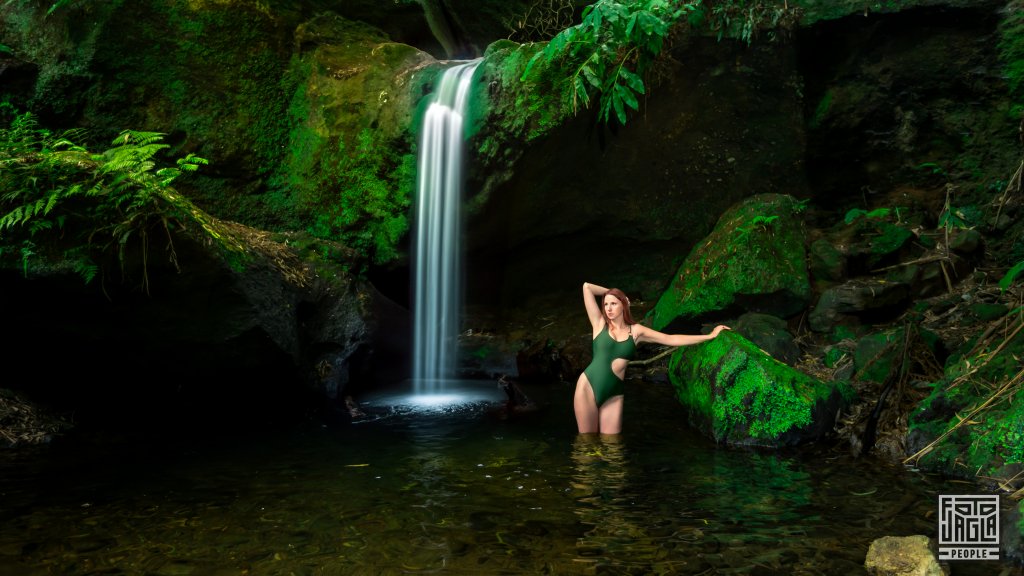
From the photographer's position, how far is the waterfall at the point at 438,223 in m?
9.45

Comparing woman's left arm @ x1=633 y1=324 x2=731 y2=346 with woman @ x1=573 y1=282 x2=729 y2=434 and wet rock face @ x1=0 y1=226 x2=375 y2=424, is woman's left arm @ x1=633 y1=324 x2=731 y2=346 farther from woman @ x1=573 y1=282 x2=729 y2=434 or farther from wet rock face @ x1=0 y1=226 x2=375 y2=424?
wet rock face @ x1=0 y1=226 x2=375 y2=424

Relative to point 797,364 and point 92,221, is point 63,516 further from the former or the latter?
point 797,364

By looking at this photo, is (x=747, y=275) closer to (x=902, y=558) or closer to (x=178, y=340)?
(x=902, y=558)

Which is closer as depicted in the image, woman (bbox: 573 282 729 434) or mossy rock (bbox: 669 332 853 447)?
mossy rock (bbox: 669 332 853 447)

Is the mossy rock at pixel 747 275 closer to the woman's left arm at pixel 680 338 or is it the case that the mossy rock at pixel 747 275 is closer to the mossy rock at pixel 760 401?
the mossy rock at pixel 760 401

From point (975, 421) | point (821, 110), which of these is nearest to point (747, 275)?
point (821, 110)

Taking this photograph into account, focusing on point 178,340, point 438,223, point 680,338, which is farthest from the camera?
point 438,223

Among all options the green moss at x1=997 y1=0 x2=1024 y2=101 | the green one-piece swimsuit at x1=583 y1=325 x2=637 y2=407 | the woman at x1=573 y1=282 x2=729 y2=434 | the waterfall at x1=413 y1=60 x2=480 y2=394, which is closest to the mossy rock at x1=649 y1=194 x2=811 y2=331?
the woman at x1=573 y1=282 x2=729 y2=434

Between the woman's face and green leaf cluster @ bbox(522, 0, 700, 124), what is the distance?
2.07 meters

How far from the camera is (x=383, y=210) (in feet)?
31.9

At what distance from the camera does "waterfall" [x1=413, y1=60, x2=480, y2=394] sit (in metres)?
9.45

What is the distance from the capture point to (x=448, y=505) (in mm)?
4355

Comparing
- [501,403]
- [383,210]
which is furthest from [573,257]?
[501,403]

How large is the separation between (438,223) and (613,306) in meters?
4.08
